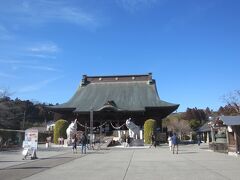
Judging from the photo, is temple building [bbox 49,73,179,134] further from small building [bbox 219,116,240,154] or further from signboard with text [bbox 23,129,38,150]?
signboard with text [bbox 23,129,38,150]

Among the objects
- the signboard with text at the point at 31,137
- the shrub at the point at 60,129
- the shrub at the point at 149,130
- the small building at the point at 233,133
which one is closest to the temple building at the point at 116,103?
the shrub at the point at 60,129

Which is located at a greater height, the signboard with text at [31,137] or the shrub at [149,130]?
the shrub at [149,130]

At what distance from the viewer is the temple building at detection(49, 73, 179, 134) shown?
162 feet

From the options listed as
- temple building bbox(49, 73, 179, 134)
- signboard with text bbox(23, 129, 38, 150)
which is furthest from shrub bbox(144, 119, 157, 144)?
signboard with text bbox(23, 129, 38, 150)

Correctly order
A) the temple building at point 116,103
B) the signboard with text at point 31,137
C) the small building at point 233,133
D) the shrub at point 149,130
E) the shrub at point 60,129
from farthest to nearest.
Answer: the temple building at point 116,103 → the shrub at point 60,129 → the shrub at point 149,130 → the small building at point 233,133 → the signboard with text at point 31,137

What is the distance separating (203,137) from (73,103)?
30.1 m

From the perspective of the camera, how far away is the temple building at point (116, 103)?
162 feet

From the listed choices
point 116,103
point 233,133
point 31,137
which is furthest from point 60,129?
point 233,133

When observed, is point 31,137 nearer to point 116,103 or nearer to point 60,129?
point 60,129

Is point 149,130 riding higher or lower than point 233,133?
higher

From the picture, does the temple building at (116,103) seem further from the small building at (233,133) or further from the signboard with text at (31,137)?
the signboard with text at (31,137)

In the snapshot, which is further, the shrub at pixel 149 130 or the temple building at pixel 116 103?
the temple building at pixel 116 103

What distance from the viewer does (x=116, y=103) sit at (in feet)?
171

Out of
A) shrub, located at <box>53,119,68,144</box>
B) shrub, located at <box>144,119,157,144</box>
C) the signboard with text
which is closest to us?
the signboard with text
